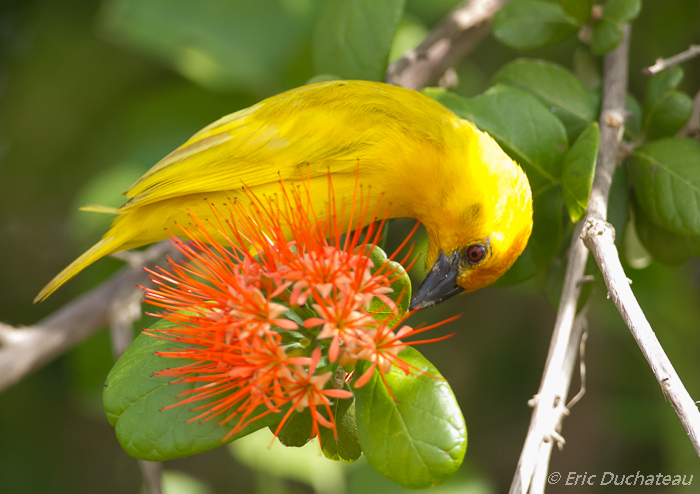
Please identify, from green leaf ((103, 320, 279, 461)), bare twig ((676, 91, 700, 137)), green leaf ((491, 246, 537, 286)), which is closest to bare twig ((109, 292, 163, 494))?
green leaf ((103, 320, 279, 461))

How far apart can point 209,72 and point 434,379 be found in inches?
98.6

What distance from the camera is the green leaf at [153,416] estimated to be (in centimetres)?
148

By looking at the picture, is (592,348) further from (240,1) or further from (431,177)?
(240,1)

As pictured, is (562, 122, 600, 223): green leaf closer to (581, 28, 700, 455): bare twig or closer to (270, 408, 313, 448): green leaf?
(581, 28, 700, 455): bare twig

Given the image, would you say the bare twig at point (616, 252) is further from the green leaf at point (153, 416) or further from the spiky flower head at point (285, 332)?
the green leaf at point (153, 416)

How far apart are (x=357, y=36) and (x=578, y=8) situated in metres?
0.81

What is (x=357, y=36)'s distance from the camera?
2275 mm

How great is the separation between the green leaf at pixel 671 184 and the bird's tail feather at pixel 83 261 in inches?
75.3

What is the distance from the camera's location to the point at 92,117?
372 cm

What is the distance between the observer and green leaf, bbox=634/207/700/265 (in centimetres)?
208

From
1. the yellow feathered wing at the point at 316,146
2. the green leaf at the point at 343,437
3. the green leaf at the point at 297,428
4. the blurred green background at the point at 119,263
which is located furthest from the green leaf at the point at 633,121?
the green leaf at the point at 297,428

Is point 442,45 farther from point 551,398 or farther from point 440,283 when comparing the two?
point 551,398

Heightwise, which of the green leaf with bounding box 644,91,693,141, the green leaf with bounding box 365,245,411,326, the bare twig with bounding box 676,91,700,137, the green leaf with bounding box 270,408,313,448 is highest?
the bare twig with bounding box 676,91,700,137

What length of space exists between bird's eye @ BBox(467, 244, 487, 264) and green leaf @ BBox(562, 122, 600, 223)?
33 cm
